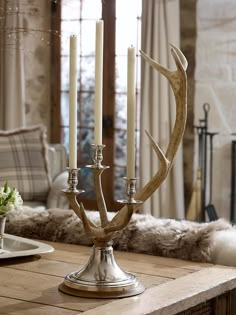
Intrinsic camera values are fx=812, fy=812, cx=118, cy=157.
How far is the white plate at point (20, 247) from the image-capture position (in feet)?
8.17

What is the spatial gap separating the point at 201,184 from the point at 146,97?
86 cm

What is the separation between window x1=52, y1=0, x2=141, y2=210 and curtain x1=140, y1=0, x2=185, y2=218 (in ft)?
1.05

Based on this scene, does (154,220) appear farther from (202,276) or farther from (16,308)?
(16,308)

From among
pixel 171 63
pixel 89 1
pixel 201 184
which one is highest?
pixel 89 1

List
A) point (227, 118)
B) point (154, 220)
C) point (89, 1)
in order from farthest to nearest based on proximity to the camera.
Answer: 1. point (89, 1)
2. point (227, 118)
3. point (154, 220)

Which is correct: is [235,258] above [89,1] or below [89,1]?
below

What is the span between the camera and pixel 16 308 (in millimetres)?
1980

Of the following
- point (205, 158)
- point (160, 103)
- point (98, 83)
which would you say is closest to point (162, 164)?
point (98, 83)

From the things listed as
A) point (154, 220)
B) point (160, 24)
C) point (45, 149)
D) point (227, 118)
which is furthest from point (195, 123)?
point (154, 220)

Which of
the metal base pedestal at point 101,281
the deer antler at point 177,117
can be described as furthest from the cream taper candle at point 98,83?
the metal base pedestal at point 101,281

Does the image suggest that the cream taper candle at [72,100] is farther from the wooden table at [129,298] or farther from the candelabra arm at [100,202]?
the wooden table at [129,298]

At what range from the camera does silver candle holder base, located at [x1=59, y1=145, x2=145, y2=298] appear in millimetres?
2127

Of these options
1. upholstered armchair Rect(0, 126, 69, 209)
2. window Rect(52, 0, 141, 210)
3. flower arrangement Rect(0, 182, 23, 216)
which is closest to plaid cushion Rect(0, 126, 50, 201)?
upholstered armchair Rect(0, 126, 69, 209)

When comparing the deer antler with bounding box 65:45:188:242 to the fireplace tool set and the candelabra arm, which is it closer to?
the candelabra arm
